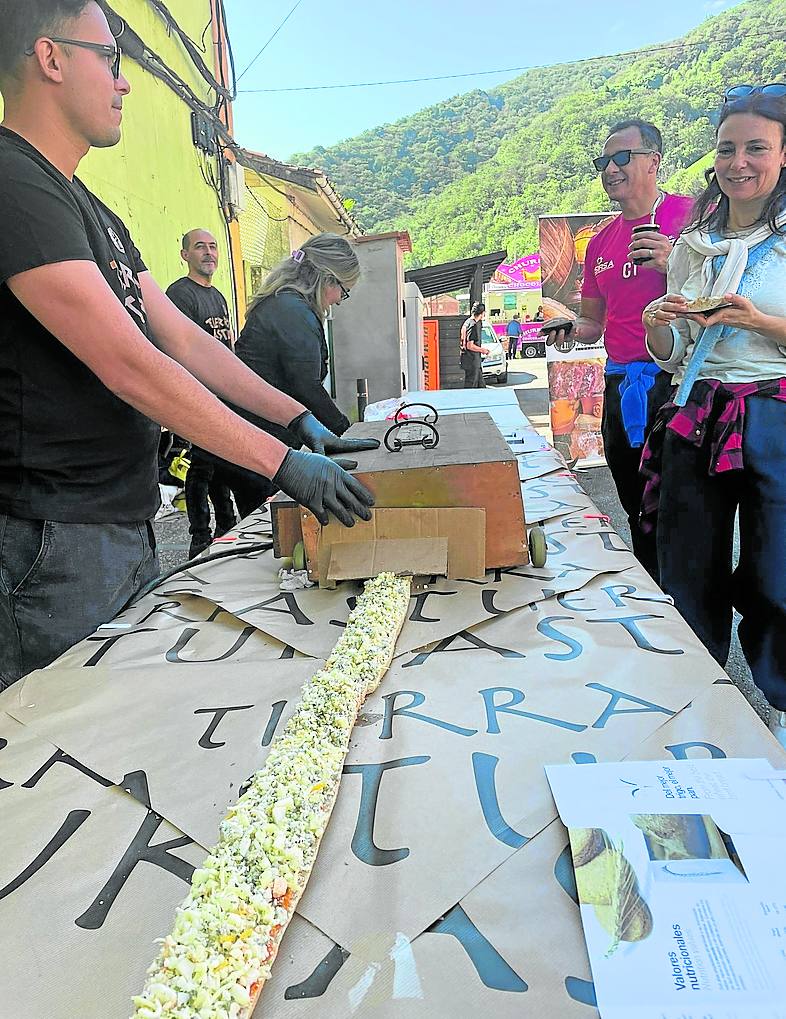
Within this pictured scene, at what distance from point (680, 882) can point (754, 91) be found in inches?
78.0

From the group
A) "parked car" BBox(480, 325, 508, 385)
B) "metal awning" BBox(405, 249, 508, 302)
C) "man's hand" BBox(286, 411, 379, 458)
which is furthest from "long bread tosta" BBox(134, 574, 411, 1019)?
"parked car" BBox(480, 325, 508, 385)

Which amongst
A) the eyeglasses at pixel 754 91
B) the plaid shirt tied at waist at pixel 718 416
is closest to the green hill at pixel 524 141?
the eyeglasses at pixel 754 91

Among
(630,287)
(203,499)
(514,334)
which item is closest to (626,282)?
(630,287)

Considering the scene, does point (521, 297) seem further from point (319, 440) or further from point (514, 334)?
point (319, 440)

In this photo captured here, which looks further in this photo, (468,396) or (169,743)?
(468,396)

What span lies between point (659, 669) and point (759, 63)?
2074 inches

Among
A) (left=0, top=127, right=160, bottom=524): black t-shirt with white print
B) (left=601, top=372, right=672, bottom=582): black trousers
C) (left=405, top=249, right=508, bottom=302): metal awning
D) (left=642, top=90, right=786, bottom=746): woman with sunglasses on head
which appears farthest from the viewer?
(left=405, top=249, right=508, bottom=302): metal awning

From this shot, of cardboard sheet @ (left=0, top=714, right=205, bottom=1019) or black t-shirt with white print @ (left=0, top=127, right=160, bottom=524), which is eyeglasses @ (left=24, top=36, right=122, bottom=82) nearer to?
black t-shirt with white print @ (left=0, top=127, right=160, bottom=524)

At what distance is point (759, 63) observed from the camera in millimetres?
41406

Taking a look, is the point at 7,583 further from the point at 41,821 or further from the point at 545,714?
the point at 545,714

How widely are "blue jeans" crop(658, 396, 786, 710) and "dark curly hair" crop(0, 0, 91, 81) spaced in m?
1.70

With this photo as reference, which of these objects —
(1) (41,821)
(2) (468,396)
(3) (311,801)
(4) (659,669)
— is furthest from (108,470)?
(2) (468,396)

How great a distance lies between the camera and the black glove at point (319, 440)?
1.94 meters

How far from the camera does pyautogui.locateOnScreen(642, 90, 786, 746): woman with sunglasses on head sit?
1.75 meters
